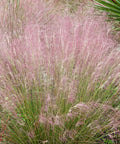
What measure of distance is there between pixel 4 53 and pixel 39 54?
0.37m

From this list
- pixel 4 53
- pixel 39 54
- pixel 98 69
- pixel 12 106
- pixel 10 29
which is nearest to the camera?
pixel 12 106

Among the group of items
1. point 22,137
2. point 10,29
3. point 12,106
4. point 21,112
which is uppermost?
point 10,29

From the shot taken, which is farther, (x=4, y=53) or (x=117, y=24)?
(x=117, y=24)

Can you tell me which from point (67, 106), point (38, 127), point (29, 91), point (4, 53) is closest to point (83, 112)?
point (67, 106)

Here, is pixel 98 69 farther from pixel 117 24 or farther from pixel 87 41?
pixel 117 24

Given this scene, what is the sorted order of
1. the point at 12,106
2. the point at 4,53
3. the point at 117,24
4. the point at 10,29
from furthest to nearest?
the point at 117,24
the point at 10,29
the point at 4,53
the point at 12,106

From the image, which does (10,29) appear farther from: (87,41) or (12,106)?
(12,106)

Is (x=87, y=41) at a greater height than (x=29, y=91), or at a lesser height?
greater

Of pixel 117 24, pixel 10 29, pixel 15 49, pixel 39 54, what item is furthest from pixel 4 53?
pixel 117 24

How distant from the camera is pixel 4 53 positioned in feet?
5.19

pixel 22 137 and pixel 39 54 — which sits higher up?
pixel 39 54

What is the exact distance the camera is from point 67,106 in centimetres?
124

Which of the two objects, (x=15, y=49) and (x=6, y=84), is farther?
(x=15, y=49)

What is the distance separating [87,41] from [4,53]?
78cm
